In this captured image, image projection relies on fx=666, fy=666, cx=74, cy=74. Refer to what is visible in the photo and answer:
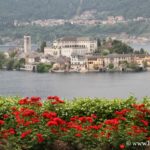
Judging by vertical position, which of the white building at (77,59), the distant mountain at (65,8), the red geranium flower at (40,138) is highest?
the distant mountain at (65,8)

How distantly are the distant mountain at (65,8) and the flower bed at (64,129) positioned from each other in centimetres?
10331

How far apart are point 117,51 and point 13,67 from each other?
8.42 meters

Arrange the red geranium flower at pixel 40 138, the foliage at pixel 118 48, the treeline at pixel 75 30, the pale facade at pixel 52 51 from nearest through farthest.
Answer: the red geranium flower at pixel 40 138 < the foliage at pixel 118 48 < the pale facade at pixel 52 51 < the treeline at pixel 75 30

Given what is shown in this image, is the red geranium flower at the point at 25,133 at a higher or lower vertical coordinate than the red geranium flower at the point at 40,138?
higher

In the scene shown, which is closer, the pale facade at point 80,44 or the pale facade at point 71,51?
the pale facade at point 71,51

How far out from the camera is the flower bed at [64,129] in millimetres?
5754

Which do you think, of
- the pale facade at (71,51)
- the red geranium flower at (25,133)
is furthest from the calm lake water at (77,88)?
the red geranium flower at (25,133)

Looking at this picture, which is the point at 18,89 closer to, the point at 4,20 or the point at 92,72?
the point at 92,72

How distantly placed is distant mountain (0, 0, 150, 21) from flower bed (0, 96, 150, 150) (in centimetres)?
10331

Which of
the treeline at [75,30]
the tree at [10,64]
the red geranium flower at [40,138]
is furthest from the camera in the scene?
the treeline at [75,30]

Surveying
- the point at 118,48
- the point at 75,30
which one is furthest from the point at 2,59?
the point at 75,30

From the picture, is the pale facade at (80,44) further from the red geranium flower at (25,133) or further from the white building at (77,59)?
the red geranium flower at (25,133)

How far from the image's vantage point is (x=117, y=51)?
5259 centimetres

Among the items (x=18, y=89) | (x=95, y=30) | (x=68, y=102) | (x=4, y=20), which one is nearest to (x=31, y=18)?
(x=4, y=20)
